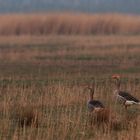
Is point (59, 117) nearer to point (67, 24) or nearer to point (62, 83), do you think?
point (62, 83)

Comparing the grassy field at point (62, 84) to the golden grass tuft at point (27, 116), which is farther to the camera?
the golden grass tuft at point (27, 116)

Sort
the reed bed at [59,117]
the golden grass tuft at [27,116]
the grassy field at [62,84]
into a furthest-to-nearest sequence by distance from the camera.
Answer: the golden grass tuft at [27,116] → the grassy field at [62,84] → the reed bed at [59,117]

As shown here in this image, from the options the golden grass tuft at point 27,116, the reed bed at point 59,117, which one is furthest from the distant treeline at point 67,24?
the golden grass tuft at point 27,116

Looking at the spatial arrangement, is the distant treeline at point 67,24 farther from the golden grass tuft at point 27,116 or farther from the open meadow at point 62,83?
the golden grass tuft at point 27,116

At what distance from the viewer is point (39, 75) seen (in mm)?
23094

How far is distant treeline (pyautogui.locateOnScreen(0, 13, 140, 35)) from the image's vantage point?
1648 inches

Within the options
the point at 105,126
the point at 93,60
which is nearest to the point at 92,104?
the point at 105,126

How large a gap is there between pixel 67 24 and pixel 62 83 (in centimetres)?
2324

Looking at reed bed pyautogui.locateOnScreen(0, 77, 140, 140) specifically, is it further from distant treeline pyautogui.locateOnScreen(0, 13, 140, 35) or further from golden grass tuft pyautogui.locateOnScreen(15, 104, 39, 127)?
distant treeline pyautogui.locateOnScreen(0, 13, 140, 35)

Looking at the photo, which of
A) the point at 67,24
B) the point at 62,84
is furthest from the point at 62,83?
the point at 67,24

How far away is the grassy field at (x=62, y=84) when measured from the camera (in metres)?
12.5

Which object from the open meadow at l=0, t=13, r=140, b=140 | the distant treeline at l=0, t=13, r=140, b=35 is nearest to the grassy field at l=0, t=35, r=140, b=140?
the open meadow at l=0, t=13, r=140, b=140

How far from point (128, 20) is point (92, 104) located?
3125 centimetres

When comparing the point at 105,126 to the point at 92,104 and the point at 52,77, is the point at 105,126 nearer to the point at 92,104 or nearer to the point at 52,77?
the point at 92,104
